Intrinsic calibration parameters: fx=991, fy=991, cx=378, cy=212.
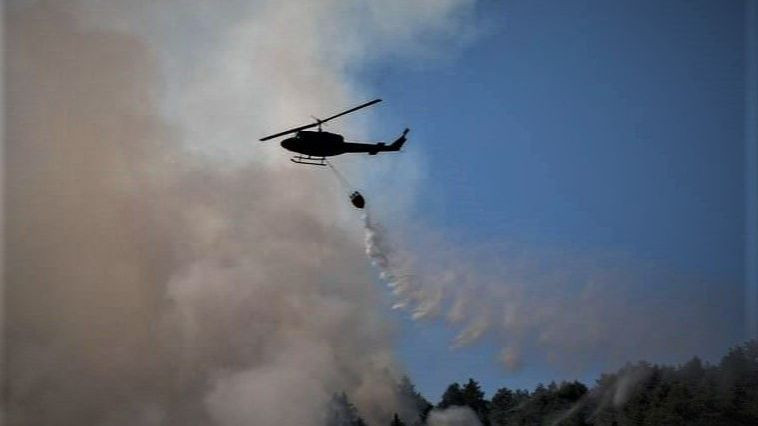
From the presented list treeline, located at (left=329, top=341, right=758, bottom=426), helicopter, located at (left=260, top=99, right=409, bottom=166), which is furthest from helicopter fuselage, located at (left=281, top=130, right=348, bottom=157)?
treeline, located at (left=329, top=341, right=758, bottom=426)

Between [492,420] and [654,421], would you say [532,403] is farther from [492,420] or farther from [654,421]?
[654,421]

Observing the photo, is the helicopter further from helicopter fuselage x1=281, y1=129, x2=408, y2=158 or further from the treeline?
the treeline

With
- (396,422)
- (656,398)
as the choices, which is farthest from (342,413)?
(656,398)

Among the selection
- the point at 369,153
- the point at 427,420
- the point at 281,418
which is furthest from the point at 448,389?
the point at 369,153

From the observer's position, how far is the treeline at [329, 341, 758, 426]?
214 feet

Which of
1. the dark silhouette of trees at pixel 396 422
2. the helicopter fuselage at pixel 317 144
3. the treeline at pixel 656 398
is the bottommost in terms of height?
the treeline at pixel 656 398

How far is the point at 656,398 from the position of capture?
67.4 metres

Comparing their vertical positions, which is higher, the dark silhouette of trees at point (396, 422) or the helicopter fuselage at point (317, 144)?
the helicopter fuselage at point (317, 144)

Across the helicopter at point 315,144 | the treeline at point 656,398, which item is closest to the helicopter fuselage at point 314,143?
the helicopter at point 315,144

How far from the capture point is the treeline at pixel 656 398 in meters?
65.2

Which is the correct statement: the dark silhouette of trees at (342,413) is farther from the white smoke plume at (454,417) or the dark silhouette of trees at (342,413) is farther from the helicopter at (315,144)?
the helicopter at (315,144)

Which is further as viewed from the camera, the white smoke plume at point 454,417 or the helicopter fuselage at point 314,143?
the white smoke plume at point 454,417

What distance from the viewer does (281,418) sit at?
7762 cm

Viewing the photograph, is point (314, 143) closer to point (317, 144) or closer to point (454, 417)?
point (317, 144)
